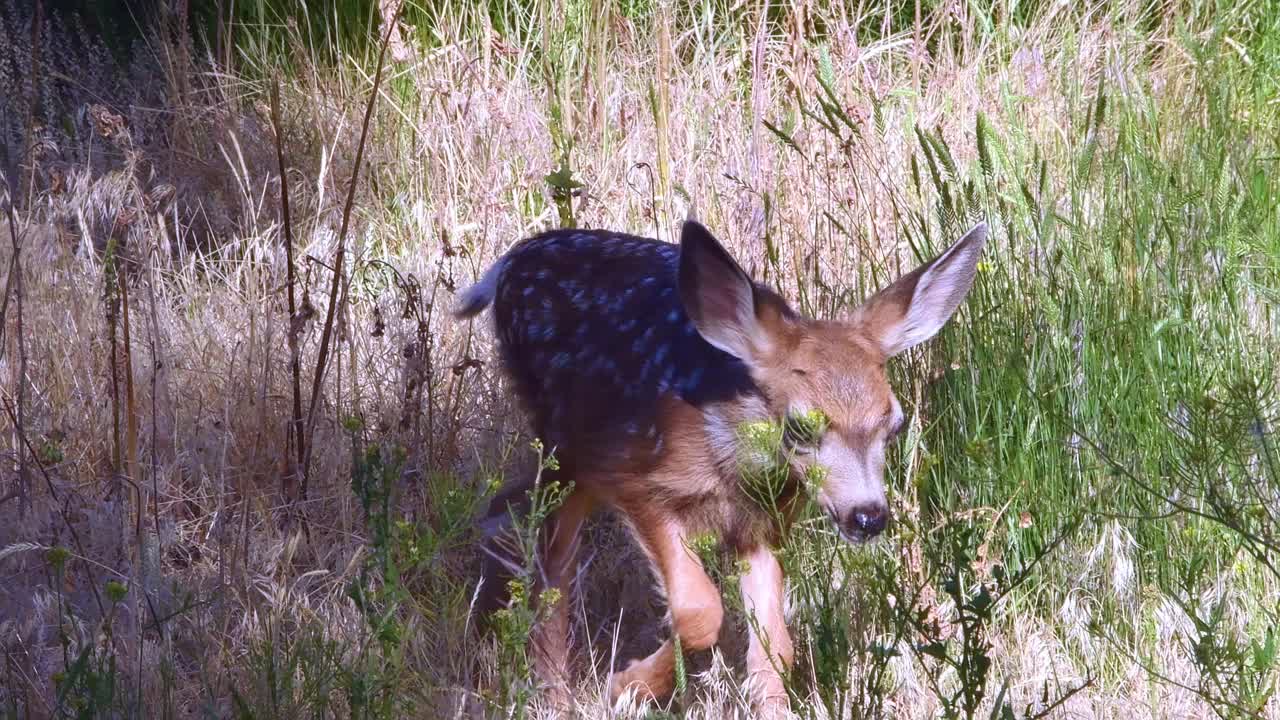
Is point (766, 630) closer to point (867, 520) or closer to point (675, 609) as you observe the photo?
point (675, 609)

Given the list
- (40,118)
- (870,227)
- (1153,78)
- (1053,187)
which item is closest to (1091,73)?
(1153,78)

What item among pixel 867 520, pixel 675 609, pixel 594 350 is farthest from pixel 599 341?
pixel 867 520

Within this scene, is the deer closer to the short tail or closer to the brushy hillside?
the brushy hillside

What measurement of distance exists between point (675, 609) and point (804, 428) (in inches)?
22.3

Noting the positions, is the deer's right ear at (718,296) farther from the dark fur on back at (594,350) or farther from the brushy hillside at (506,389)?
the brushy hillside at (506,389)

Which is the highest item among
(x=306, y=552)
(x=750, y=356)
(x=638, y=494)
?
(x=750, y=356)

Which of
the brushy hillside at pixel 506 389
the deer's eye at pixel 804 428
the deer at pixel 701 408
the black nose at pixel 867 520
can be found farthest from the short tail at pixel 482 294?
the black nose at pixel 867 520

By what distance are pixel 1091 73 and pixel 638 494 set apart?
3665 millimetres

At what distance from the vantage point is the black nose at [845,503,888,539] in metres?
3.41

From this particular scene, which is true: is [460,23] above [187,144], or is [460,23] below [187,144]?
above

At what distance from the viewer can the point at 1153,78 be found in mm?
6336

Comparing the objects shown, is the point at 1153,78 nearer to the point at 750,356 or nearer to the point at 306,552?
the point at 750,356

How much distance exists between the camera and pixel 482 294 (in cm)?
468

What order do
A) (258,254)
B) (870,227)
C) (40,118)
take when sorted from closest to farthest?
1. (870,227)
2. (258,254)
3. (40,118)
